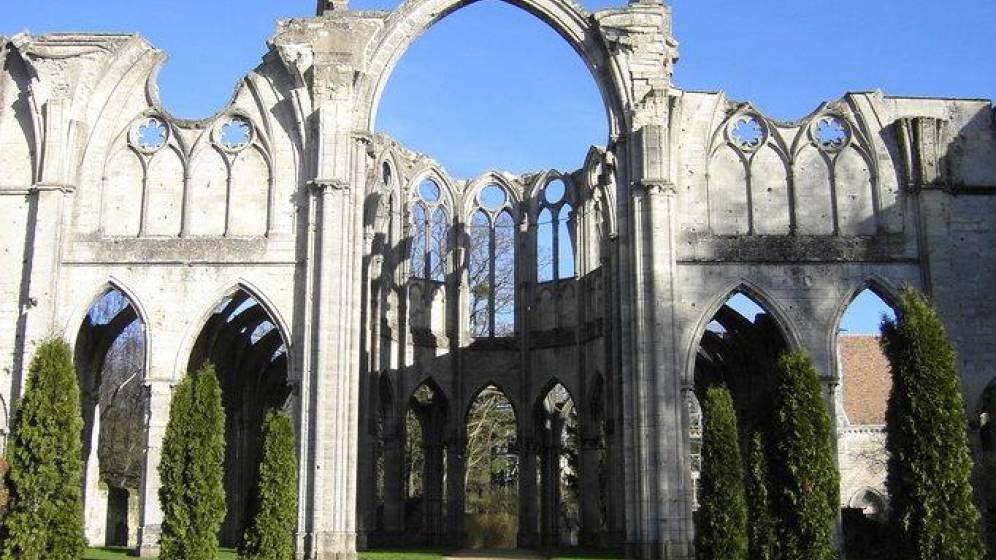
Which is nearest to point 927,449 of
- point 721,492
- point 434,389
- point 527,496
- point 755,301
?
point 721,492

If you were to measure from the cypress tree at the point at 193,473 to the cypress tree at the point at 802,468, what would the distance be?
27.1 ft

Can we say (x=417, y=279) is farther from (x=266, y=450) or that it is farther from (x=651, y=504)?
(x=266, y=450)

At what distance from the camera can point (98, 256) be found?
83.3 ft

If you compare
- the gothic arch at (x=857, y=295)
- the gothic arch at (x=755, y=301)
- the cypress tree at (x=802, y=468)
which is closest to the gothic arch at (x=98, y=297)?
the gothic arch at (x=755, y=301)

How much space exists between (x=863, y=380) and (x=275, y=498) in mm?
31150

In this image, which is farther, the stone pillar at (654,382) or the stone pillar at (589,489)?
the stone pillar at (589,489)

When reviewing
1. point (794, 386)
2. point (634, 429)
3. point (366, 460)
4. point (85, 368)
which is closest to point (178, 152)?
point (85, 368)

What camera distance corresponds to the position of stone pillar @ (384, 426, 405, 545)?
32.1 m

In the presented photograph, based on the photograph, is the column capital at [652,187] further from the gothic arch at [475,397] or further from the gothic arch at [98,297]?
the gothic arch at [98,297]

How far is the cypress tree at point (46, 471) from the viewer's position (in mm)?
18688

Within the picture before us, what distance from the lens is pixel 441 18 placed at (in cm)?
2752

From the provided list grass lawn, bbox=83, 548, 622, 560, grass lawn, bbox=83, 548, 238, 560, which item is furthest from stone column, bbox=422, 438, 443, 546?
grass lawn, bbox=83, 548, 238, 560

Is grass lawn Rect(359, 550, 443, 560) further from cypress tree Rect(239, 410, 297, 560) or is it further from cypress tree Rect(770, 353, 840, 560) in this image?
cypress tree Rect(770, 353, 840, 560)

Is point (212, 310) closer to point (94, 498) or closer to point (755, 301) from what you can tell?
point (94, 498)
